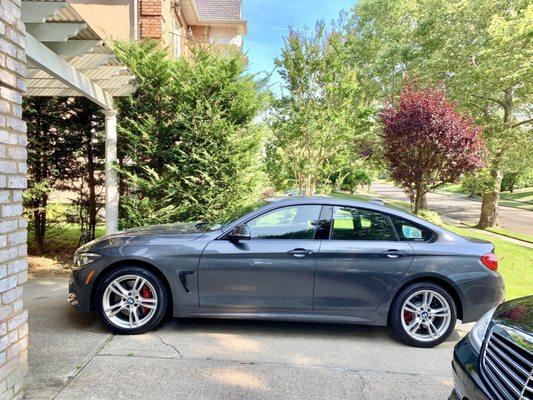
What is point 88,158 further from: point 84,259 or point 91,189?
point 84,259

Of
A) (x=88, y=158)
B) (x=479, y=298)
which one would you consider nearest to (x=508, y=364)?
(x=479, y=298)

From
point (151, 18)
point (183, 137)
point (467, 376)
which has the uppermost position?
point (151, 18)

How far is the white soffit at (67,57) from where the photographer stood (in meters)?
4.17

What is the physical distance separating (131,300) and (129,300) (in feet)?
Result: 0.07

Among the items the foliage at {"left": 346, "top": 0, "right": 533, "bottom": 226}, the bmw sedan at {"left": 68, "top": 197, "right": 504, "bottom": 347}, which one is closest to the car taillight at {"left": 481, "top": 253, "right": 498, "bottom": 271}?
the bmw sedan at {"left": 68, "top": 197, "right": 504, "bottom": 347}

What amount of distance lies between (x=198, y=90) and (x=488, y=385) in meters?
6.26

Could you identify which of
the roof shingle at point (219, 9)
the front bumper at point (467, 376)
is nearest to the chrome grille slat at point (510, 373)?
the front bumper at point (467, 376)

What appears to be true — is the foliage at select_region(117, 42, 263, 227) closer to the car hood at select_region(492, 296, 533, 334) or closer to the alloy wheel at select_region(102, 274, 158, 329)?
the alloy wheel at select_region(102, 274, 158, 329)

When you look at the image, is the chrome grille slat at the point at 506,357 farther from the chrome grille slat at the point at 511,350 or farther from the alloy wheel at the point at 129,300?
the alloy wheel at the point at 129,300

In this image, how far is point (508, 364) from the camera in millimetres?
2154

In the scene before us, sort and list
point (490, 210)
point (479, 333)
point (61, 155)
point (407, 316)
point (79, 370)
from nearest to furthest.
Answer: point (479, 333), point (79, 370), point (407, 316), point (61, 155), point (490, 210)

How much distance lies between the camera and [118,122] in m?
7.27

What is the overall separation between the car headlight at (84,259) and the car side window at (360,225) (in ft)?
8.20

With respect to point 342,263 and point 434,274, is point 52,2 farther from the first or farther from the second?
point 434,274
